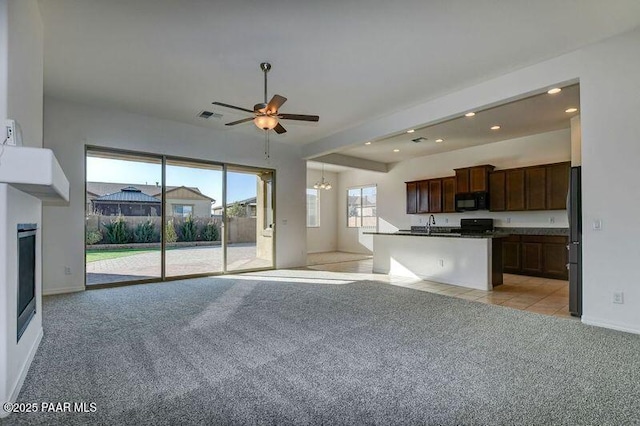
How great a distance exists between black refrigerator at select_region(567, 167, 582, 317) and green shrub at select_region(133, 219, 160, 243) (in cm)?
629

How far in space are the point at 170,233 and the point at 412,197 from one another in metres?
6.18

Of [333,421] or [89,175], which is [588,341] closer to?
[333,421]

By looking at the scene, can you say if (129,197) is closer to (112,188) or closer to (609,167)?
(112,188)

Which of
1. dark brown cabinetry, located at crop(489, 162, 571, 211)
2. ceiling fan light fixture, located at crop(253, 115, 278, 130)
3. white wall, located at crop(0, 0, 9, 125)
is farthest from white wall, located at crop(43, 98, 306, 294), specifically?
dark brown cabinetry, located at crop(489, 162, 571, 211)

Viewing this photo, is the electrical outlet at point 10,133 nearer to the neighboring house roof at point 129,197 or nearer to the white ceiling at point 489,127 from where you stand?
the neighboring house roof at point 129,197

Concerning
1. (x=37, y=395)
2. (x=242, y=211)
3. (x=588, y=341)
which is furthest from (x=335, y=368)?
(x=242, y=211)

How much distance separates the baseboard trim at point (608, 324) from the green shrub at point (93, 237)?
6887 mm

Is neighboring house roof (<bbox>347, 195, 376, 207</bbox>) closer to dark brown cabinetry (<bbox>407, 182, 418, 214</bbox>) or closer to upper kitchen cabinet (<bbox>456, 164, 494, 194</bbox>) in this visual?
dark brown cabinetry (<bbox>407, 182, 418, 214</bbox>)

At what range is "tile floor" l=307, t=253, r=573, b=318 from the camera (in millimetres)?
4109

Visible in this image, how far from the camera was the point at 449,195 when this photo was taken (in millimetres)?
7891

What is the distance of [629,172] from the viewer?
10.2 ft

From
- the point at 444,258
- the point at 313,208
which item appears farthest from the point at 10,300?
the point at 313,208

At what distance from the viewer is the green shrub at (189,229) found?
6125 millimetres

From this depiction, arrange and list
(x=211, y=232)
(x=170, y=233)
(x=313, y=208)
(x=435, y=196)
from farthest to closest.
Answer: (x=313, y=208)
(x=435, y=196)
(x=211, y=232)
(x=170, y=233)
